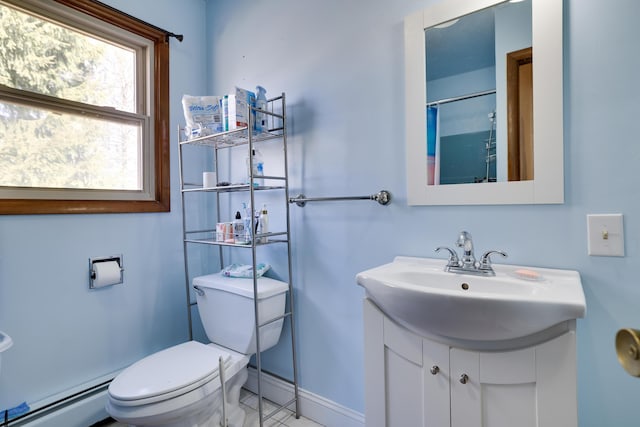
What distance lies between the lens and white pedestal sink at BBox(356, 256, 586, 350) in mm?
729

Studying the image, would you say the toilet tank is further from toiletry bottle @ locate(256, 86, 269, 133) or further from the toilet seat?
toiletry bottle @ locate(256, 86, 269, 133)

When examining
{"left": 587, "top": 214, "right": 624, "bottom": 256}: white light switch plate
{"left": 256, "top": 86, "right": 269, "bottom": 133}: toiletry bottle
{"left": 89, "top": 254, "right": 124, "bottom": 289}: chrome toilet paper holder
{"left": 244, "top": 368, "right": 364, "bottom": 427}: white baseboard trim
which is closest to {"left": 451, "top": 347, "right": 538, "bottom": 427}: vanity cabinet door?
{"left": 587, "top": 214, "right": 624, "bottom": 256}: white light switch plate

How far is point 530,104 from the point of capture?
104 cm

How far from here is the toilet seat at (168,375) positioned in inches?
45.9

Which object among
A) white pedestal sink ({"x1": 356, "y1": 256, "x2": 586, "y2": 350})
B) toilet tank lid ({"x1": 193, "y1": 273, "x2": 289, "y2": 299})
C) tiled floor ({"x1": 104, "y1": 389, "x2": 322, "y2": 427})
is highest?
white pedestal sink ({"x1": 356, "y1": 256, "x2": 586, "y2": 350})

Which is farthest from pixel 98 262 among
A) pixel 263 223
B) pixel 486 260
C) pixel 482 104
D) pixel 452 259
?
pixel 482 104

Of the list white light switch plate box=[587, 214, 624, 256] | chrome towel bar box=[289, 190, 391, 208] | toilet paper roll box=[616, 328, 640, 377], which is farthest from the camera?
chrome towel bar box=[289, 190, 391, 208]

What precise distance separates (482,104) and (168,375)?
158 centimetres

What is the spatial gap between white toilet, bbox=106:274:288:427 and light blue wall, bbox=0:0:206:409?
13.4 inches

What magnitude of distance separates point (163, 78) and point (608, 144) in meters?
2.08

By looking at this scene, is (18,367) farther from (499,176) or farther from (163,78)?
(499,176)

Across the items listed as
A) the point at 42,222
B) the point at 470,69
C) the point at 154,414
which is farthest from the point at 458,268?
the point at 42,222

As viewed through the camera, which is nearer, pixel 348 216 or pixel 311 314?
pixel 348 216

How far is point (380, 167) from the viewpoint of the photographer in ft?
4.48
